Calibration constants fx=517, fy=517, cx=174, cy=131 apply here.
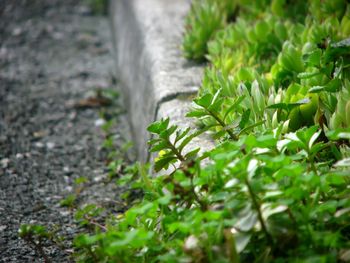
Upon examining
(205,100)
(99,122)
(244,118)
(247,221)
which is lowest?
(99,122)

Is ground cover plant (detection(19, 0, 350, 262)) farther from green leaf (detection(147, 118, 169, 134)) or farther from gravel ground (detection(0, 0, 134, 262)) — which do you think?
gravel ground (detection(0, 0, 134, 262))

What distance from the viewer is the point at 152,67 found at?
2.72 metres

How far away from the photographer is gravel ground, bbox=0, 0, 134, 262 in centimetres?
226

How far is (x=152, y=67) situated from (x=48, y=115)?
938mm

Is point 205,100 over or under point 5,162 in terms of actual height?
over

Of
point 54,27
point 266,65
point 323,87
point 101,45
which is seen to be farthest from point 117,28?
point 323,87

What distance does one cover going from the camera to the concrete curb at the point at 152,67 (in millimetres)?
2365

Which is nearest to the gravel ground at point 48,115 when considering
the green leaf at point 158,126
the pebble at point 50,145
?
the pebble at point 50,145

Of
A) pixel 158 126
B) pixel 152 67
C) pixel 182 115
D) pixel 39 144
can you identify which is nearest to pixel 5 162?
pixel 39 144

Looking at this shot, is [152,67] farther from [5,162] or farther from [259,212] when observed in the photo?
[259,212]

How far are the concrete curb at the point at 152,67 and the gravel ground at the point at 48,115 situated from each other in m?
0.23

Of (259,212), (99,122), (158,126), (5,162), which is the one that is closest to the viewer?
(259,212)

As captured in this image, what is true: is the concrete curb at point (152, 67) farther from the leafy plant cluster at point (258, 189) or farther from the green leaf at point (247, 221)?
the green leaf at point (247, 221)

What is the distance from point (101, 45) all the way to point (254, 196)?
344 cm
